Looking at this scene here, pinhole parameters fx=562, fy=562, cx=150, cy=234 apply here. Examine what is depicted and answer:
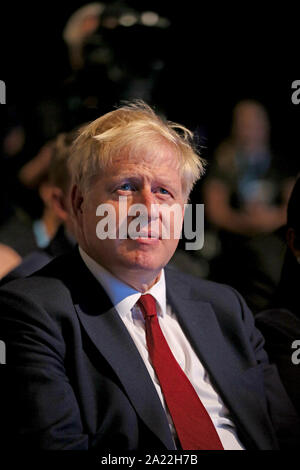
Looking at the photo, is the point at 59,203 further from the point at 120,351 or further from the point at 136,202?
the point at 120,351

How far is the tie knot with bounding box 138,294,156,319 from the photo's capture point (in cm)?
157

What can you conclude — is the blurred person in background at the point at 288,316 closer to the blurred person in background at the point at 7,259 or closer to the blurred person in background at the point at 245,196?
the blurred person in background at the point at 245,196

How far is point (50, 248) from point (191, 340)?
865 mm

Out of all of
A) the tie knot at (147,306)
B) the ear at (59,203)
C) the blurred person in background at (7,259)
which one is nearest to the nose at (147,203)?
the tie knot at (147,306)

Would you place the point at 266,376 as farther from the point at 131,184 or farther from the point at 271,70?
the point at 271,70

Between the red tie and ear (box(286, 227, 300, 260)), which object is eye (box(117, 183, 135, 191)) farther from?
ear (box(286, 227, 300, 260))

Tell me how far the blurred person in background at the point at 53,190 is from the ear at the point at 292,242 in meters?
0.85

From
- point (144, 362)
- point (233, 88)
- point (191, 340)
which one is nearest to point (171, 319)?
point (191, 340)

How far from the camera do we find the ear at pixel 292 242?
2.12 metres

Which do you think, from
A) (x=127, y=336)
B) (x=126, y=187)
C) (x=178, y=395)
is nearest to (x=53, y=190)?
(x=126, y=187)

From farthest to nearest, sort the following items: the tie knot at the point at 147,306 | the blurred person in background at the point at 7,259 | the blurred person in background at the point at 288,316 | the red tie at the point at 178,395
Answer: the blurred person in background at the point at 7,259 < the blurred person in background at the point at 288,316 < the tie knot at the point at 147,306 < the red tie at the point at 178,395

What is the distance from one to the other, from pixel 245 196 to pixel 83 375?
1273 millimetres

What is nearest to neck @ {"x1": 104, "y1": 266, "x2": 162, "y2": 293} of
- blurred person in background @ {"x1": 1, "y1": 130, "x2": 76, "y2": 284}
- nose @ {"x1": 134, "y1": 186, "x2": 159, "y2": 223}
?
nose @ {"x1": 134, "y1": 186, "x2": 159, "y2": 223}

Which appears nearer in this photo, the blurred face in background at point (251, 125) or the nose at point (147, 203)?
the nose at point (147, 203)
